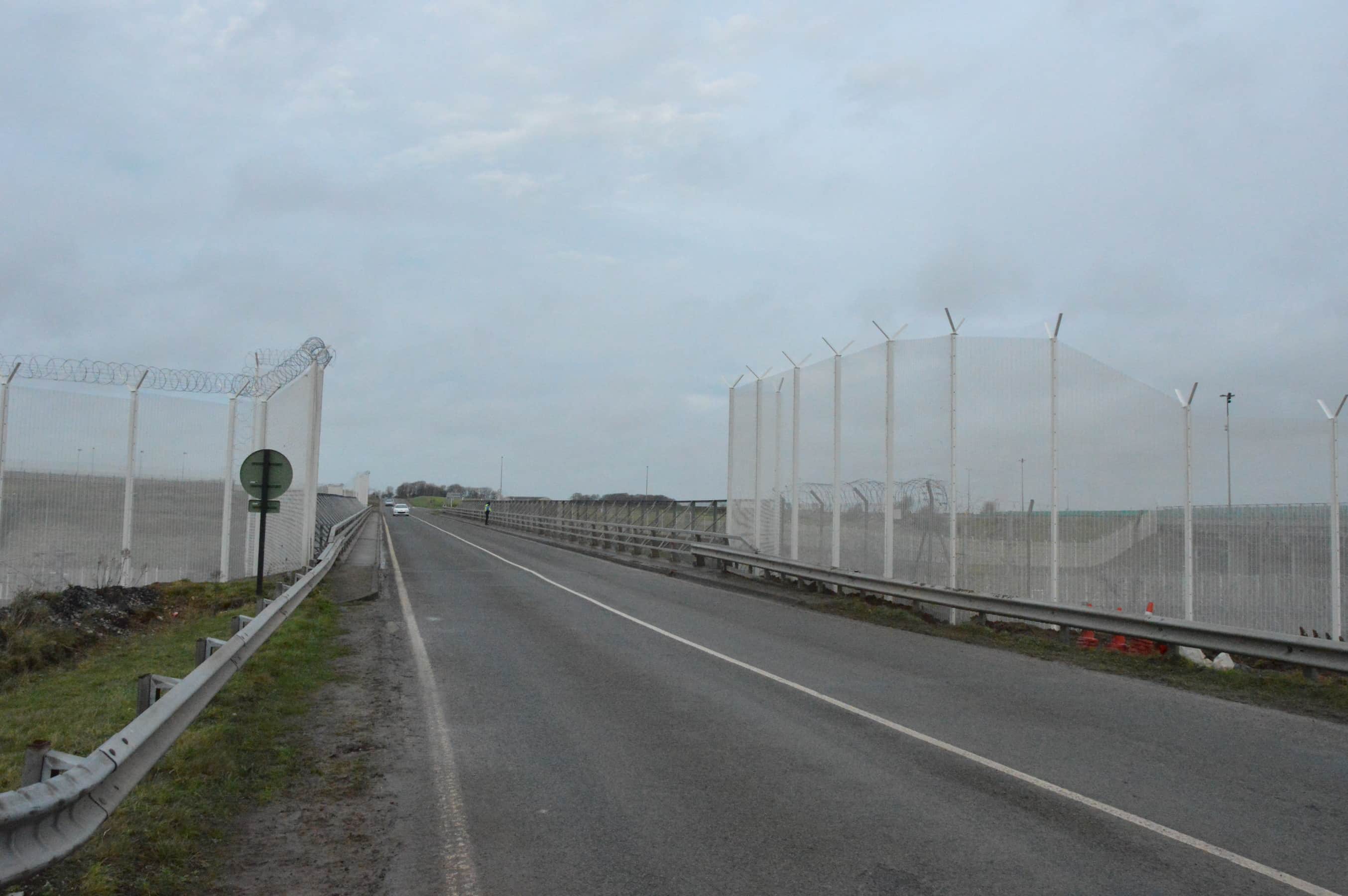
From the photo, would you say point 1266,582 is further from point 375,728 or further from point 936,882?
point 375,728

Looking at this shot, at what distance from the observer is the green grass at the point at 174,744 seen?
14.9ft

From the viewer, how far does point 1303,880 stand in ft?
15.4

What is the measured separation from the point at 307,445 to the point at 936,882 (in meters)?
21.9

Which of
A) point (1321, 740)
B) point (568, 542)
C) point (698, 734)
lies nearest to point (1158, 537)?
point (1321, 740)

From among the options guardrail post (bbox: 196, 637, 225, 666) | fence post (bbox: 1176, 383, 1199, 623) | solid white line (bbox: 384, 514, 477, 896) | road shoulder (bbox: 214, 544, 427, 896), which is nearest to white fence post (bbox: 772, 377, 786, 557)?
fence post (bbox: 1176, 383, 1199, 623)

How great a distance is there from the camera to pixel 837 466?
66.7 ft

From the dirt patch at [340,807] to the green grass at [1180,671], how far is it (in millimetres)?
8027

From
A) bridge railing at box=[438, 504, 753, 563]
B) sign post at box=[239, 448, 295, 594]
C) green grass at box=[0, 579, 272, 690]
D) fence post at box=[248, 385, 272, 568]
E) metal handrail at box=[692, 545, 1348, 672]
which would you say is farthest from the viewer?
bridge railing at box=[438, 504, 753, 563]

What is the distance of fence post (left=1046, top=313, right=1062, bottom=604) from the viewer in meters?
14.4

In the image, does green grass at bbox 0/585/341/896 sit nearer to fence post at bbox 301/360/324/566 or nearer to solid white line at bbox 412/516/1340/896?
solid white line at bbox 412/516/1340/896

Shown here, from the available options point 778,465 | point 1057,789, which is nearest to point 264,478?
point 1057,789

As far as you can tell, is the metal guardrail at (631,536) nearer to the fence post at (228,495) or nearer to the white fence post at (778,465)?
the white fence post at (778,465)

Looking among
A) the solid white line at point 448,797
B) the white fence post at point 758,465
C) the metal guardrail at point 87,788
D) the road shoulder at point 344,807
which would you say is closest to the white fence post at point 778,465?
the white fence post at point 758,465

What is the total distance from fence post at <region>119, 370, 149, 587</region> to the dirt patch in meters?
10.1
